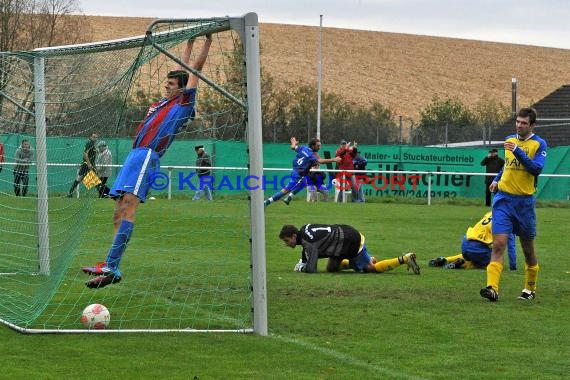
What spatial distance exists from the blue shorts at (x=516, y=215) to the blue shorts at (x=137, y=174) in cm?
357

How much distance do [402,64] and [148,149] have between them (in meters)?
85.2

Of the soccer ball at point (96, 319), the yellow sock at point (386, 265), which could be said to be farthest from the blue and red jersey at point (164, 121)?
the yellow sock at point (386, 265)

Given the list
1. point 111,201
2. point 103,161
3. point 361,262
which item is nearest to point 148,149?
point 111,201

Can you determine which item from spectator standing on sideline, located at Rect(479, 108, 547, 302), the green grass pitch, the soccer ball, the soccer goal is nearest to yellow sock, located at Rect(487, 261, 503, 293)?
spectator standing on sideline, located at Rect(479, 108, 547, 302)

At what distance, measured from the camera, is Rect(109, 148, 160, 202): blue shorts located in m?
10.5

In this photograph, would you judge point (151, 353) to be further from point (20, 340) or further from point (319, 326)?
point (319, 326)

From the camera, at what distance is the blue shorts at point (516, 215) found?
1176cm

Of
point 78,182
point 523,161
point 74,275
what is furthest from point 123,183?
point 523,161

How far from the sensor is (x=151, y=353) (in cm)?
848

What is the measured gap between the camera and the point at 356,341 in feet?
29.9

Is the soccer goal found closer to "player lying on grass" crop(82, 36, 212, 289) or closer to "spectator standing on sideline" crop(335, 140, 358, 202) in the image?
"player lying on grass" crop(82, 36, 212, 289)

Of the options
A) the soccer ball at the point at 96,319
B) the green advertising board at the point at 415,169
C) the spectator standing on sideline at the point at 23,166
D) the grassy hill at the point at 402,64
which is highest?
the grassy hill at the point at 402,64

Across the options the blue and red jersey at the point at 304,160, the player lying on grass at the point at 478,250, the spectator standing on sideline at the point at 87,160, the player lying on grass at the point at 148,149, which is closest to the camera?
the player lying on grass at the point at 148,149

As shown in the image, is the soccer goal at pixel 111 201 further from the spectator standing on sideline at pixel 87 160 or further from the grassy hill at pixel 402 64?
the grassy hill at pixel 402 64
